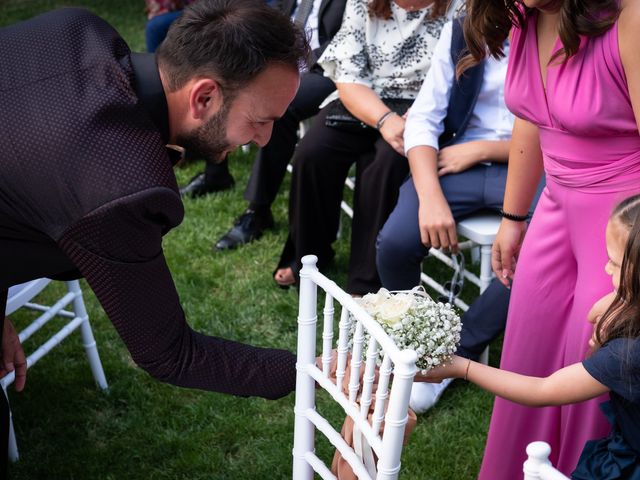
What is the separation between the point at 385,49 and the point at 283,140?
92cm

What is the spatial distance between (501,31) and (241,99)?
83 centimetres

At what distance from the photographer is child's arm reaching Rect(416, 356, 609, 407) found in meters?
1.98

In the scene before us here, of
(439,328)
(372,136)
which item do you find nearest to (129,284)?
(439,328)

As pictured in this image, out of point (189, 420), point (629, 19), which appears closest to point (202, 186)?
point (189, 420)

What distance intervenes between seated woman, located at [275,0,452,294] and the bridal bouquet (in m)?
1.68

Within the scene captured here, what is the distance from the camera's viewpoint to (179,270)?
14.3 feet

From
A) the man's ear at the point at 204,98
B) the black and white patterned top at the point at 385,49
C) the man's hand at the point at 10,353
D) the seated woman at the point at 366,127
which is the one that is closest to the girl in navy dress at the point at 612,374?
the man's ear at the point at 204,98

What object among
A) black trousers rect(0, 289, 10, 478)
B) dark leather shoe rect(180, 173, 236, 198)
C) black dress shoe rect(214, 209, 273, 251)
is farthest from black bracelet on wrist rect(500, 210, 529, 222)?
dark leather shoe rect(180, 173, 236, 198)

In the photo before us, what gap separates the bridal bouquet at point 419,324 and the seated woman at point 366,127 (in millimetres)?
1679

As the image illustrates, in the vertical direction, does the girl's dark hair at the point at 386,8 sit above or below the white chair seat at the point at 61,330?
above

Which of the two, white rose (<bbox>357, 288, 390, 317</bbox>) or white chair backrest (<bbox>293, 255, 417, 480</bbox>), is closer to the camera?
white chair backrest (<bbox>293, 255, 417, 480</bbox>)

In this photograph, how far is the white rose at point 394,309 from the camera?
1.92 m

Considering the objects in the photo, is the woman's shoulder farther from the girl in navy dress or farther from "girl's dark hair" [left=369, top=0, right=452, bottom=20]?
"girl's dark hair" [left=369, top=0, right=452, bottom=20]

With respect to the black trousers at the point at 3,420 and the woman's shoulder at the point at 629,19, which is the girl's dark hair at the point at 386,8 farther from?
the black trousers at the point at 3,420
